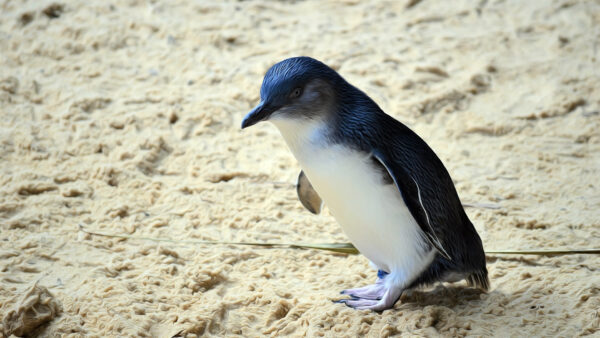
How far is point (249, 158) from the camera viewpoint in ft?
12.5

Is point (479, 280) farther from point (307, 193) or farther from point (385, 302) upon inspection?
point (307, 193)

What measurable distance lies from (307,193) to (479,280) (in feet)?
2.41

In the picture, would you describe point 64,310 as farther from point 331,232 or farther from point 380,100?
point 380,100

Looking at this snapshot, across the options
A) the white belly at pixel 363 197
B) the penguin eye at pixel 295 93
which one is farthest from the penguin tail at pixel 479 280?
the penguin eye at pixel 295 93

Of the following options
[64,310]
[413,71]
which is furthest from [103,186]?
[413,71]

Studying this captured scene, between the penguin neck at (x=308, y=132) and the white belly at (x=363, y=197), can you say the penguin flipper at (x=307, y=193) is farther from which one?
the penguin neck at (x=308, y=132)

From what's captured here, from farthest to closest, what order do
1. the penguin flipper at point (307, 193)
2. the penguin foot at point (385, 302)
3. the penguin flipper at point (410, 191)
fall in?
1. the penguin flipper at point (307, 193)
2. the penguin foot at point (385, 302)
3. the penguin flipper at point (410, 191)

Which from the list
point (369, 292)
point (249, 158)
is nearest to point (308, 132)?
point (369, 292)

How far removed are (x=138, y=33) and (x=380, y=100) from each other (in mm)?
1828

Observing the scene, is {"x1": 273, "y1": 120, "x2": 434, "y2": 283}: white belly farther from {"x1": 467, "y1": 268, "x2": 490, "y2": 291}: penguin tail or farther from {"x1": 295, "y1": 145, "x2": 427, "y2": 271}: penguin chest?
{"x1": 467, "y1": 268, "x2": 490, "y2": 291}: penguin tail

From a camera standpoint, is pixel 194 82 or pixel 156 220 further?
pixel 194 82

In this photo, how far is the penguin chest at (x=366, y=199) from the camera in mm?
2328

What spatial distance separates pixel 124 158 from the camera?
12.1 ft

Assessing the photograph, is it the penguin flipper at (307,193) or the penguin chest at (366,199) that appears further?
the penguin flipper at (307,193)
